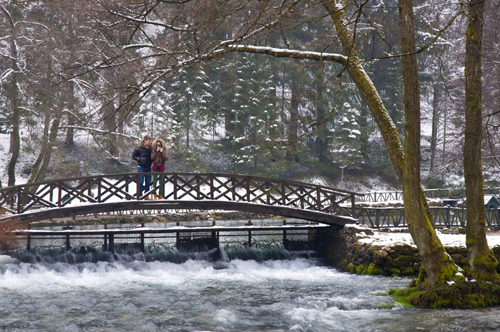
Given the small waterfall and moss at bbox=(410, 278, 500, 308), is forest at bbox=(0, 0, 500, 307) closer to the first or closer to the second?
moss at bbox=(410, 278, 500, 308)

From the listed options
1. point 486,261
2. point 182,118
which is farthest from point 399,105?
point 486,261

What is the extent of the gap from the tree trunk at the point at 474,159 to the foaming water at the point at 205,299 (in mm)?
1084

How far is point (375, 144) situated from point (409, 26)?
3724cm

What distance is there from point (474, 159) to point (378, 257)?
18.0ft

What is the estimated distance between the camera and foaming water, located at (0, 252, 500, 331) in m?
8.39

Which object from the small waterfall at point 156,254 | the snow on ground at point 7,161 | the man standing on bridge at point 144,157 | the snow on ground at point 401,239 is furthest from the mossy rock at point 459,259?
the snow on ground at point 7,161

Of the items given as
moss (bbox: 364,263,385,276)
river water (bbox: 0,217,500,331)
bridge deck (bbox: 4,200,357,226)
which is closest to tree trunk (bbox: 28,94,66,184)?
bridge deck (bbox: 4,200,357,226)

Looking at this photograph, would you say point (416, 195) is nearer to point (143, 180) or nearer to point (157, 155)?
point (157, 155)

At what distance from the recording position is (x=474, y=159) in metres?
9.19

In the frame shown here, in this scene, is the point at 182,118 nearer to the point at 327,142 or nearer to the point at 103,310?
the point at 327,142

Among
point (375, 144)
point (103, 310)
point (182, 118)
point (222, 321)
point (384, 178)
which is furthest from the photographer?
point (375, 144)

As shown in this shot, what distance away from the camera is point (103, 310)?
32.2 feet

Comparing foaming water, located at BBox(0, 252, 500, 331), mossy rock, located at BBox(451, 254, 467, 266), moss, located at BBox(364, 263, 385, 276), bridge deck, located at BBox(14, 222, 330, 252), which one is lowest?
foaming water, located at BBox(0, 252, 500, 331)

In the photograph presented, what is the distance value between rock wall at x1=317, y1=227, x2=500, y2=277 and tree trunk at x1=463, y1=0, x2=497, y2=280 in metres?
3.57
